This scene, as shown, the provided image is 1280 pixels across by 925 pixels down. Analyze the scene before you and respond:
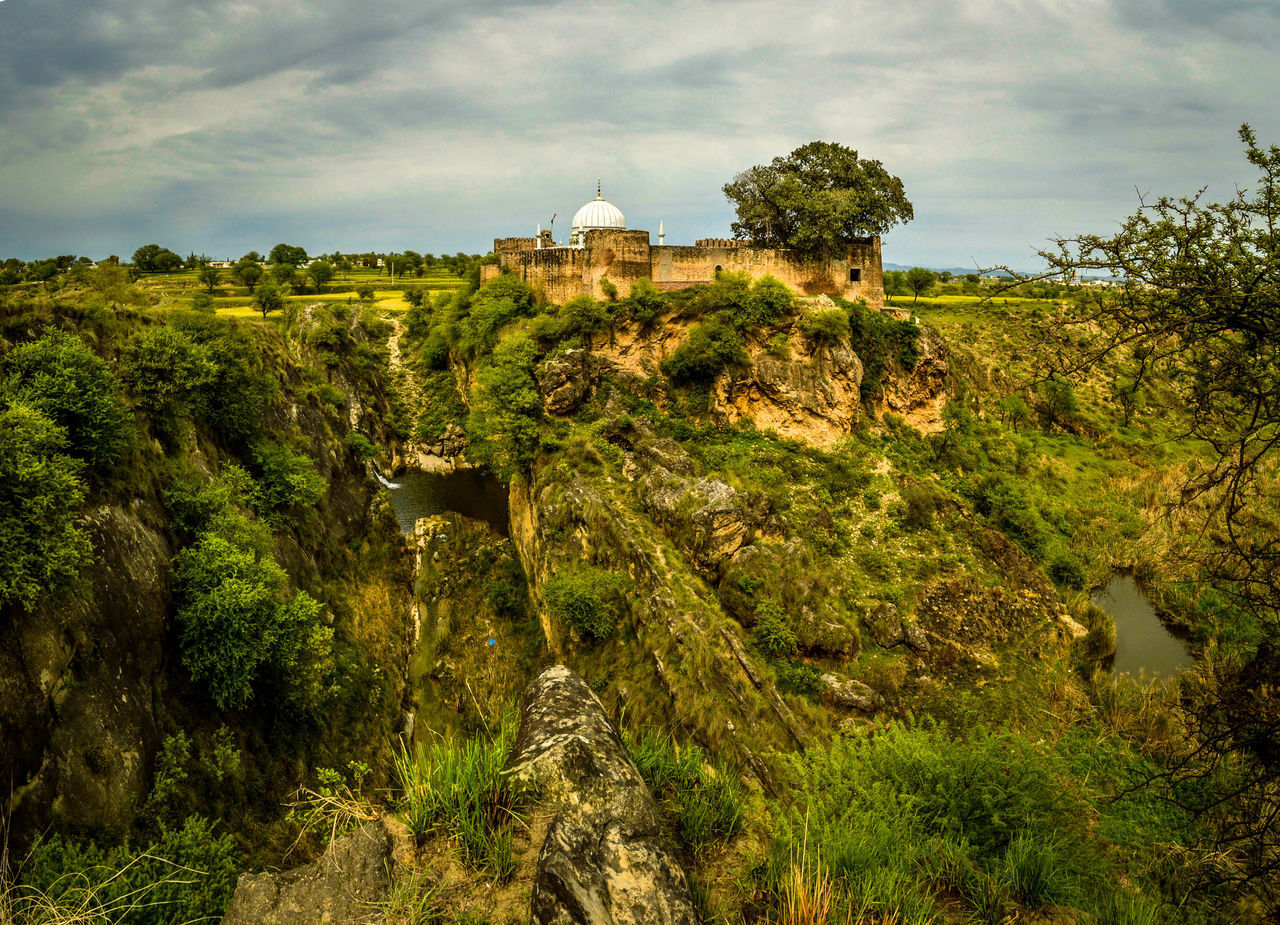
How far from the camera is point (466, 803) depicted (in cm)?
436

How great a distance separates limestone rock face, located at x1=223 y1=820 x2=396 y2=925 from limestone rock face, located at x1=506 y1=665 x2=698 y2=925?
94cm

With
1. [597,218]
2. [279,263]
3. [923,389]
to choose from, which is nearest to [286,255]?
[279,263]

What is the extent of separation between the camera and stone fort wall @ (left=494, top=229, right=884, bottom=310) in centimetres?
3048

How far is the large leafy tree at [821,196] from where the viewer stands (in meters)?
28.6

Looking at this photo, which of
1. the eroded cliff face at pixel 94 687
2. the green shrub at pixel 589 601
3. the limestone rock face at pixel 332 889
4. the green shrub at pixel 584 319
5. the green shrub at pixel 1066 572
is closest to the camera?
the limestone rock face at pixel 332 889

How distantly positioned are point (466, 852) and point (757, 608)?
16.5m

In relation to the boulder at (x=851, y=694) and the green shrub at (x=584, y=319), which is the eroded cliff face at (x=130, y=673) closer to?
the boulder at (x=851, y=694)

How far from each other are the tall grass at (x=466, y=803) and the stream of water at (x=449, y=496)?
2719cm

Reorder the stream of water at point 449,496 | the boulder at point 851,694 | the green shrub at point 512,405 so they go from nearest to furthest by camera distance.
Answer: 1. the boulder at point 851,694
2. the green shrub at point 512,405
3. the stream of water at point 449,496

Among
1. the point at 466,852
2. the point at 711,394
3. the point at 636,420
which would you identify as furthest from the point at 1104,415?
the point at 466,852

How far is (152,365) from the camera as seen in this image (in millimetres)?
17047

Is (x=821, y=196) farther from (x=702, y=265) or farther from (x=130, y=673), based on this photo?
(x=130, y=673)

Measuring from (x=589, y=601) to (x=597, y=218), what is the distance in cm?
2603

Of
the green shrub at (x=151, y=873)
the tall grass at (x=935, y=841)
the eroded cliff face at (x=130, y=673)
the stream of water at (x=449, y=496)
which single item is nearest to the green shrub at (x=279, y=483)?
the eroded cliff face at (x=130, y=673)
